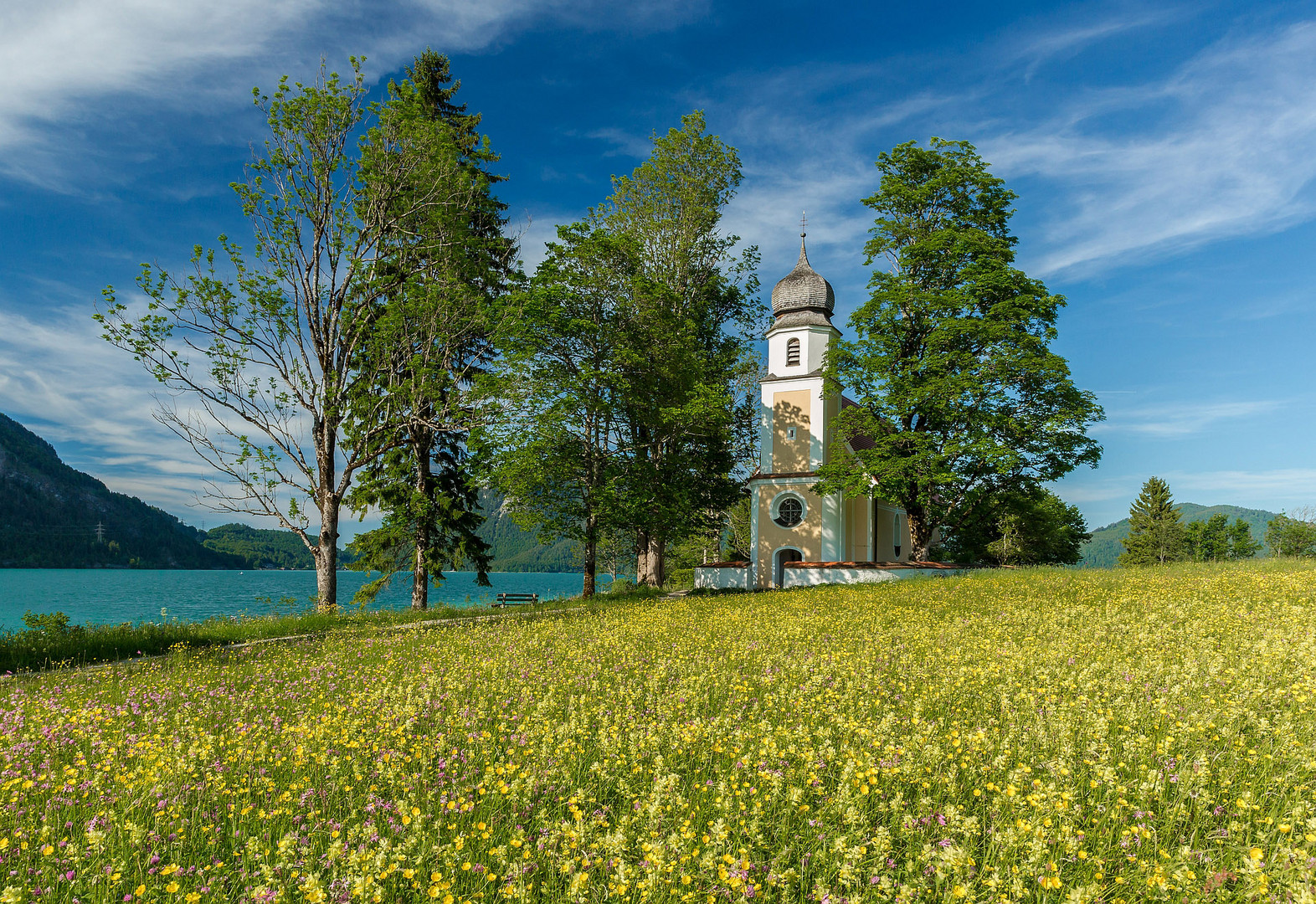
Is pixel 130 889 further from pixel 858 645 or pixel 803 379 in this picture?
pixel 803 379

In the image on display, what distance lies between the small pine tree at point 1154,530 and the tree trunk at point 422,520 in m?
79.7

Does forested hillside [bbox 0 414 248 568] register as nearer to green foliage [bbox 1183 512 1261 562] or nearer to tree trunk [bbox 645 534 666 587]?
tree trunk [bbox 645 534 666 587]

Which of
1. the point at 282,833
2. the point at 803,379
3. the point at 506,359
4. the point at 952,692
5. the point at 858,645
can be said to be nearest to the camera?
the point at 282,833

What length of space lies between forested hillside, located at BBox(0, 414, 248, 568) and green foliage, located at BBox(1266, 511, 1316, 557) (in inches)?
8497

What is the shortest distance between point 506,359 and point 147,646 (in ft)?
43.0

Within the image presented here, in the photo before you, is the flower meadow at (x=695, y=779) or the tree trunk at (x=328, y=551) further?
the tree trunk at (x=328, y=551)

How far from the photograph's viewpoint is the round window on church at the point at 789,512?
30406 millimetres

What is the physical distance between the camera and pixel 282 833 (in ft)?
12.5

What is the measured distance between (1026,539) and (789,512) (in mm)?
30165

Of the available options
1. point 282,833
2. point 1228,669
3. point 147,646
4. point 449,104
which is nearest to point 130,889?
point 282,833

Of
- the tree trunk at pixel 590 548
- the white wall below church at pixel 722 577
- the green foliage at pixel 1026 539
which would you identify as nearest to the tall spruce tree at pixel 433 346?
the tree trunk at pixel 590 548

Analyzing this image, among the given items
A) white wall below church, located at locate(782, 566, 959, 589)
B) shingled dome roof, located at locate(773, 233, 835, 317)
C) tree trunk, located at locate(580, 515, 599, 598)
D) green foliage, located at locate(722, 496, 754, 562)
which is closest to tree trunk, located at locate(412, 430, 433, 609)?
tree trunk, located at locate(580, 515, 599, 598)

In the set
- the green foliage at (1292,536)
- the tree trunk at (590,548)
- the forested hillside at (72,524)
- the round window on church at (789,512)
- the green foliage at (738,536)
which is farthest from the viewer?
the forested hillside at (72,524)

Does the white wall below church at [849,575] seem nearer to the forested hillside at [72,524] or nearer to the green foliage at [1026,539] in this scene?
the green foliage at [1026,539]
